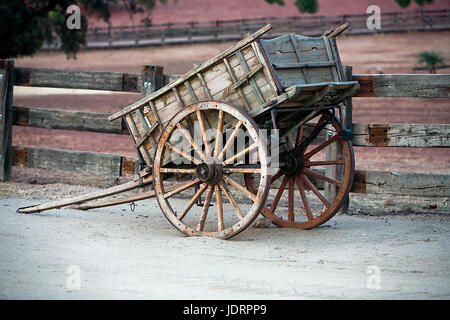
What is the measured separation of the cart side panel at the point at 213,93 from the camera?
6.29 m

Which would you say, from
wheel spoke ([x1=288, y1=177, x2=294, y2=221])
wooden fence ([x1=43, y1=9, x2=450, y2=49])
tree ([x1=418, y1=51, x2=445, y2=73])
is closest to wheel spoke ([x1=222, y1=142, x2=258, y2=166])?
wheel spoke ([x1=288, y1=177, x2=294, y2=221])

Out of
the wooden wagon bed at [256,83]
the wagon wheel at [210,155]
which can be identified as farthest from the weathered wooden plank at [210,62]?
the wagon wheel at [210,155]

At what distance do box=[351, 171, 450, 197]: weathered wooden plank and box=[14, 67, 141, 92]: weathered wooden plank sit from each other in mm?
3181

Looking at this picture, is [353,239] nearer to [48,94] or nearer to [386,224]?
[386,224]

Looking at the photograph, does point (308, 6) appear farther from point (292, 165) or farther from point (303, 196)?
point (303, 196)

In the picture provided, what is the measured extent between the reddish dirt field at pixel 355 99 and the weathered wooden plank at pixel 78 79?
4168mm

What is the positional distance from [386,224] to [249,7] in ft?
159

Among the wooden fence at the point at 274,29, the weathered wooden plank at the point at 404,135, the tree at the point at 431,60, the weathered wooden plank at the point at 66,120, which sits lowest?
the weathered wooden plank at the point at 404,135

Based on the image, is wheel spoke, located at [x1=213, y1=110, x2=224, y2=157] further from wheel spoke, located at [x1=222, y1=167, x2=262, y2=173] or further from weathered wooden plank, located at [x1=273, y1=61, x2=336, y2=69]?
weathered wooden plank, located at [x1=273, y1=61, x2=336, y2=69]

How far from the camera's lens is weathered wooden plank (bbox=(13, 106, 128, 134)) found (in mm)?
9359

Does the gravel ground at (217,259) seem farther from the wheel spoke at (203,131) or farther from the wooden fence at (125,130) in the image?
the wheel spoke at (203,131)

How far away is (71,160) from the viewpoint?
9.68 m

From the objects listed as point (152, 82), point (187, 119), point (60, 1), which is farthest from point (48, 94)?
point (187, 119)

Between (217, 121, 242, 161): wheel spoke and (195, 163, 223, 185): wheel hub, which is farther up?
(217, 121, 242, 161): wheel spoke
